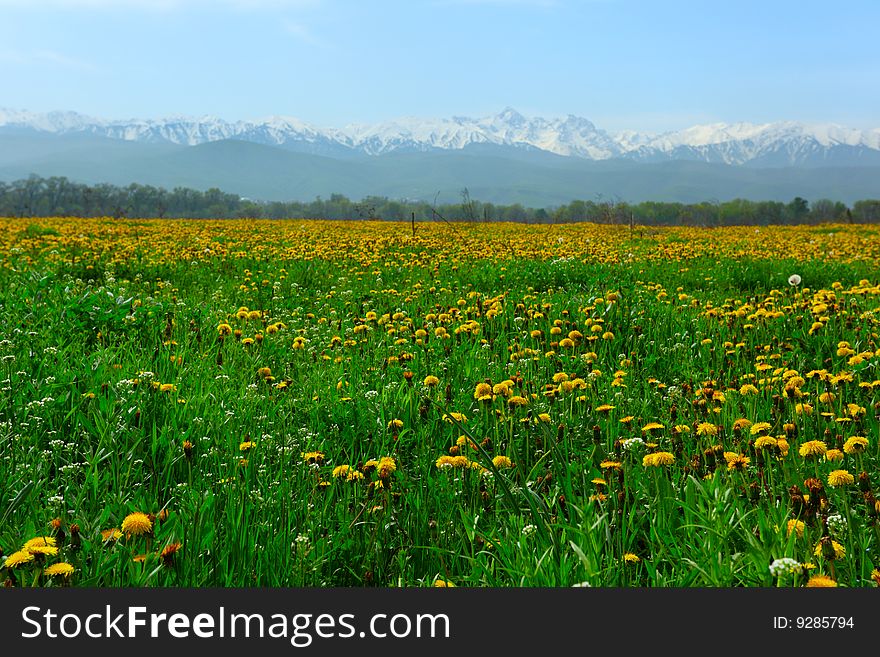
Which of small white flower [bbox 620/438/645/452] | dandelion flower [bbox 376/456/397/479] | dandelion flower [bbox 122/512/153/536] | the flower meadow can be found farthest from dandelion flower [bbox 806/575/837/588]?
dandelion flower [bbox 122/512/153/536]

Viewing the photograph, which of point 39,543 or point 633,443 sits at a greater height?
point 633,443

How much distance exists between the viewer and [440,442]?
3359 mm

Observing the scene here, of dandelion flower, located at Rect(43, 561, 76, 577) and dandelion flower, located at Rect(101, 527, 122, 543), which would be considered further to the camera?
dandelion flower, located at Rect(101, 527, 122, 543)

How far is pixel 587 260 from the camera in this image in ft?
34.1

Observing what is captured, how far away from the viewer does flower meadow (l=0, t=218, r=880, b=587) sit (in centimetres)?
219

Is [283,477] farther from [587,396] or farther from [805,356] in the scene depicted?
[805,356]

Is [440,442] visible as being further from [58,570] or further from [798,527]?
[58,570]

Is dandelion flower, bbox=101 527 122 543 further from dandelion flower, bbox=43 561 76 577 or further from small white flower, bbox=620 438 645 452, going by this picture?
small white flower, bbox=620 438 645 452

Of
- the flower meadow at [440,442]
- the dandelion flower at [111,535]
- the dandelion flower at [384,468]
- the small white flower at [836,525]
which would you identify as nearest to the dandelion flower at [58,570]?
the flower meadow at [440,442]

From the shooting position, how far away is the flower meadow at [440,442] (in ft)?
7.17

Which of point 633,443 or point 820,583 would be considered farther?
point 633,443

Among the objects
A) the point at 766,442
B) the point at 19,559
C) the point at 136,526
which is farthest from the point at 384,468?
the point at 766,442

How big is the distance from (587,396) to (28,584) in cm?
291

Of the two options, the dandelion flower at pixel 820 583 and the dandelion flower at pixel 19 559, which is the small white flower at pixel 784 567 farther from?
the dandelion flower at pixel 19 559
